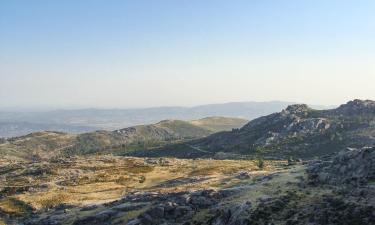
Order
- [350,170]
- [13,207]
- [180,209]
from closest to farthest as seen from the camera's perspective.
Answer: [180,209] → [350,170] → [13,207]

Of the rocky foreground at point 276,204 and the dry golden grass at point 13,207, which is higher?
the rocky foreground at point 276,204

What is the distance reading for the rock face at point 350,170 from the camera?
65.1 m

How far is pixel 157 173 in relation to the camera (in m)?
167

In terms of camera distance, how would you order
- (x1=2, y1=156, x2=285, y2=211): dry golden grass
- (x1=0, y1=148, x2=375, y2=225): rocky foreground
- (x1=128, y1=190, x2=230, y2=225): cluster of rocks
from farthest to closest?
(x1=2, y1=156, x2=285, y2=211): dry golden grass
(x1=128, y1=190, x2=230, y2=225): cluster of rocks
(x1=0, y1=148, x2=375, y2=225): rocky foreground

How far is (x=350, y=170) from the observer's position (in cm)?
6956

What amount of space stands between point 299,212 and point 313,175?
728 inches

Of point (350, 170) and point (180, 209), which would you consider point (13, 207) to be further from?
point (350, 170)

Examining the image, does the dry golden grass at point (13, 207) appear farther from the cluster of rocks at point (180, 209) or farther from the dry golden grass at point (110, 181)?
the cluster of rocks at point (180, 209)

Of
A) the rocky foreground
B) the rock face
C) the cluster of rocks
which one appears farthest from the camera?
the cluster of rocks

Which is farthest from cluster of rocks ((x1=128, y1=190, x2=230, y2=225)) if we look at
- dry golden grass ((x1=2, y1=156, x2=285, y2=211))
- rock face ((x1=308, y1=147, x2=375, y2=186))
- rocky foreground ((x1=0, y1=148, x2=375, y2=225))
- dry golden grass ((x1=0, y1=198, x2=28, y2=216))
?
dry golden grass ((x1=0, y1=198, x2=28, y2=216))

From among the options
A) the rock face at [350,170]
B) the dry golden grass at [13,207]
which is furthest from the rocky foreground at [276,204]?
the dry golden grass at [13,207]

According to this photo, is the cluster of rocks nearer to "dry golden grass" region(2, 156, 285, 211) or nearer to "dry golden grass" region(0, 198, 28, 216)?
"dry golden grass" region(2, 156, 285, 211)

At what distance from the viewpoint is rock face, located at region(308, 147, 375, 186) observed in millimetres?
65125

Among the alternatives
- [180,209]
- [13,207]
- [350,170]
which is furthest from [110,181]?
[350,170]
